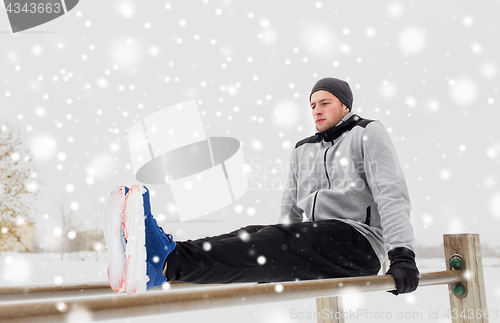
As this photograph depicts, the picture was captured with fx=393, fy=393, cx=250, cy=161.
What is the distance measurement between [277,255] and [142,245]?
14.9 inches

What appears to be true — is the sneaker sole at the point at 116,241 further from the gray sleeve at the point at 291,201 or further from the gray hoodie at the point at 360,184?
the gray sleeve at the point at 291,201

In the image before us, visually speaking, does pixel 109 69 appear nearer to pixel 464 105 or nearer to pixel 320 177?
pixel 464 105

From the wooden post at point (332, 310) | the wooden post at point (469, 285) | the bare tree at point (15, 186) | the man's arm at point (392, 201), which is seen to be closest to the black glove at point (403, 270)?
the man's arm at point (392, 201)

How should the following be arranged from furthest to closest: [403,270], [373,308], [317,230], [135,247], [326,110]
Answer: [373,308], [326,110], [317,230], [403,270], [135,247]

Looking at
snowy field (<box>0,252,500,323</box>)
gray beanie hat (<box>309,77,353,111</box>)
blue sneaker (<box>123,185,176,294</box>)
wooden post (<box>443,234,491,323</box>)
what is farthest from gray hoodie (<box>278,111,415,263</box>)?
snowy field (<box>0,252,500,323</box>)

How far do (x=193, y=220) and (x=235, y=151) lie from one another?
153 centimetres

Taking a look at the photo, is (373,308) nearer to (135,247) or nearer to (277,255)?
(277,255)

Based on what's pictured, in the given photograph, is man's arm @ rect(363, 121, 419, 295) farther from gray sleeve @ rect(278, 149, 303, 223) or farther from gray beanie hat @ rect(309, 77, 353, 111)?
gray sleeve @ rect(278, 149, 303, 223)

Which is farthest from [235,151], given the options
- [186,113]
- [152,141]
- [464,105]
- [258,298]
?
[258,298]

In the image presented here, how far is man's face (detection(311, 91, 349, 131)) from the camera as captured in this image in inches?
54.8

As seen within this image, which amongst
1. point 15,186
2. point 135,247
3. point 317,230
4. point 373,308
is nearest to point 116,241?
point 135,247

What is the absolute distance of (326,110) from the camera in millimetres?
1402

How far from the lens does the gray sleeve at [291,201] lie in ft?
4.97

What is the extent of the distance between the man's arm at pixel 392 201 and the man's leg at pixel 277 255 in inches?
4.6
